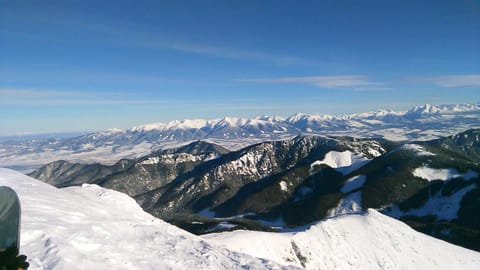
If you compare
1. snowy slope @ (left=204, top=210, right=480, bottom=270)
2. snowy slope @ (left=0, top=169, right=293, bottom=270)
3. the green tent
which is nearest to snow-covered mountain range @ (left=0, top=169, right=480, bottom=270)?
snowy slope @ (left=0, top=169, right=293, bottom=270)

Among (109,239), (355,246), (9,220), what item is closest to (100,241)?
(109,239)

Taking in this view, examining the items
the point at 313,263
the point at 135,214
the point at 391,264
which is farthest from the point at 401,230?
the point at 135,214

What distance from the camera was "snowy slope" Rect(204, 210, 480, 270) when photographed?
63.0 m

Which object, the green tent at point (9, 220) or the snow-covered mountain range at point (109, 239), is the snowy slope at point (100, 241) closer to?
the snow-covered mountain range at point (109, 239)

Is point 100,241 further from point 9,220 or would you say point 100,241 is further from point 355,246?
point 355,246

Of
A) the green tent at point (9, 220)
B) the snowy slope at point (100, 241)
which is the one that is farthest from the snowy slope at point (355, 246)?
the green tent at point (9, 220)

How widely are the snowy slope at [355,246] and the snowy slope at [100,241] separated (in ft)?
99.1

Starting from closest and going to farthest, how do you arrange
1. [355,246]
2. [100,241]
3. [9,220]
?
[9,220]
[100,241]
[355,246]

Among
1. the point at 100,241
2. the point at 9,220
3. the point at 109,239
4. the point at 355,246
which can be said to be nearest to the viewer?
the point at 9,220

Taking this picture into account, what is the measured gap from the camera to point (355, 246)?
73750 millimetres

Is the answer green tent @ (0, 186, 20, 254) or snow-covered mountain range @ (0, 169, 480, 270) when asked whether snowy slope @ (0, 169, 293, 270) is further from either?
green tent @ (0, 186, 20, 254)

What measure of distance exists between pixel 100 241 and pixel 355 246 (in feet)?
208

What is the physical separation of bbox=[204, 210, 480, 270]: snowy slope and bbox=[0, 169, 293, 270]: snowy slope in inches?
1189

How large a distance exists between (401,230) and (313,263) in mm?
29911
